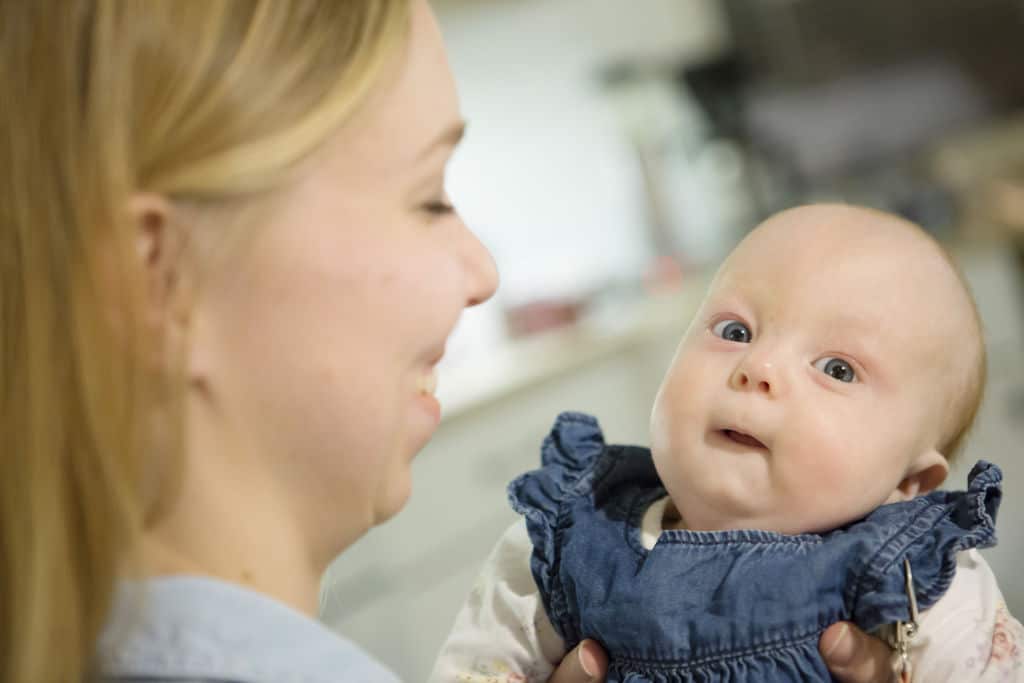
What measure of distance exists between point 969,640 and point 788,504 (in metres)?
0.12

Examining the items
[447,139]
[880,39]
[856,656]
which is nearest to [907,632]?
[856,656]

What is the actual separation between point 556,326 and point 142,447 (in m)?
2.06

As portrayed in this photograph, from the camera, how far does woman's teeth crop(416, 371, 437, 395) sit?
1.87ft

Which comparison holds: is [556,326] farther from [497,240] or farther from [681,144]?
[681,144]

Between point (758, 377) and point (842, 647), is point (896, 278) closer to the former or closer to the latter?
point (758, 377)

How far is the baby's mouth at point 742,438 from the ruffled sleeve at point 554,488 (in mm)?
128

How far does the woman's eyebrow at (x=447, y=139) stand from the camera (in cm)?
55

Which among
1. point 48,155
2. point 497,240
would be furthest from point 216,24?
point 497,240

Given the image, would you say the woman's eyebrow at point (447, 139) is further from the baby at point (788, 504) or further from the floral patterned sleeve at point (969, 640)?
the floral patterned sleeve at point (969, 640)

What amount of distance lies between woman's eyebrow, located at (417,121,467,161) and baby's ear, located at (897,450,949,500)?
1.22 feet

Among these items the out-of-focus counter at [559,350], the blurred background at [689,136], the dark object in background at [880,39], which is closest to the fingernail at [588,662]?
the out-of-focus counter at [559,350]

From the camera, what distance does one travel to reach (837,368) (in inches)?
27.7

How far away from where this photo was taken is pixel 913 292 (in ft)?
2.37

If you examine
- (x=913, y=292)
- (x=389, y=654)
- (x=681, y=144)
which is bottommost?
(x=389, y=654)
